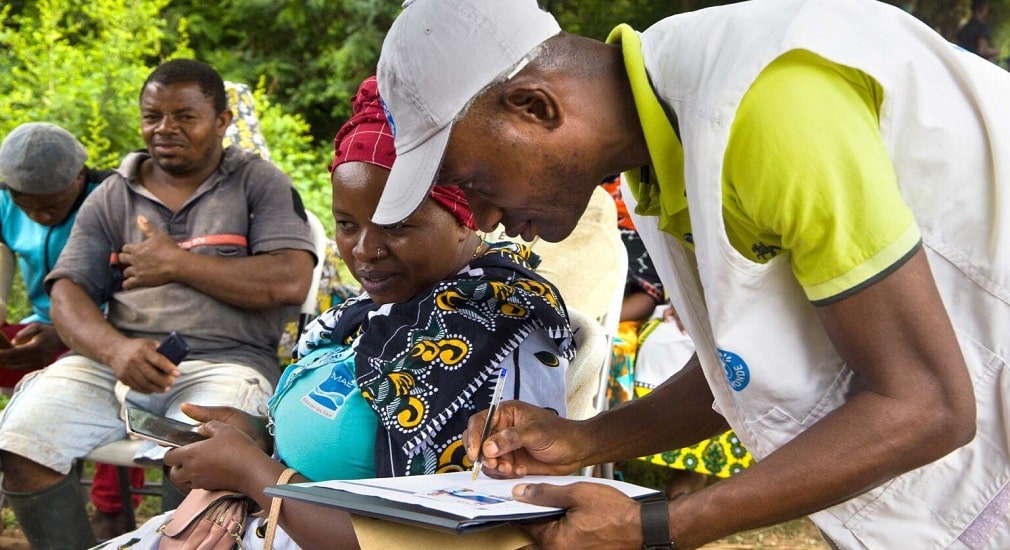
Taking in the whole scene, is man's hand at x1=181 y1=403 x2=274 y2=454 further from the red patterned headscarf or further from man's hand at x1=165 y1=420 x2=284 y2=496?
the red patterned headscarf

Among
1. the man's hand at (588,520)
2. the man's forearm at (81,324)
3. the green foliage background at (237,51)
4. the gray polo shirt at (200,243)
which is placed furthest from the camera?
the green foliage background at (237,51)

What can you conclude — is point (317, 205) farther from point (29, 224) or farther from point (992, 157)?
point (992, 157)

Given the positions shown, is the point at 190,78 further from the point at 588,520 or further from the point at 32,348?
the point at 588,520

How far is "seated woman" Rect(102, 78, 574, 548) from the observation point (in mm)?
2113

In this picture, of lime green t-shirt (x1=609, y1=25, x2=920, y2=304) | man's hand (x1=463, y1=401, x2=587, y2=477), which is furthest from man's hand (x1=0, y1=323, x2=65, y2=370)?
lime green t-shirt (x1=609, y1=25, x2=920, y2=304)

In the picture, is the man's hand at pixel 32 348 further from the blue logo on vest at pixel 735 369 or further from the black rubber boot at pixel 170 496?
the blue logo on vest at pixel 735 369

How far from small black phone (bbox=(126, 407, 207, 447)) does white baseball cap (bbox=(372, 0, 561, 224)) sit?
35.8 inches

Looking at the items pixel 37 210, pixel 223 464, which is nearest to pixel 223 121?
pixel 37 210

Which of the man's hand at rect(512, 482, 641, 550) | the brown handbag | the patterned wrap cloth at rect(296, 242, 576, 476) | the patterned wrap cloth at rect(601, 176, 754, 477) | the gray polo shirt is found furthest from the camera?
the patterned wrap cloth at rect(601, 176, 754, 477)

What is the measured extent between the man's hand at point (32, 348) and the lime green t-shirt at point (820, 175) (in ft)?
12.2

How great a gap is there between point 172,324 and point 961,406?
3207mm

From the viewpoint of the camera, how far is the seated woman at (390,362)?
2113 mm

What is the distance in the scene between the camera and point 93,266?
418 cm

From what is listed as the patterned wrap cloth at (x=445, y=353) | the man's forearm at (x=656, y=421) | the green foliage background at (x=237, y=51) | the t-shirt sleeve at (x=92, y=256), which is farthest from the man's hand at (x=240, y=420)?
the green foliage background at (x=237, y=51)
